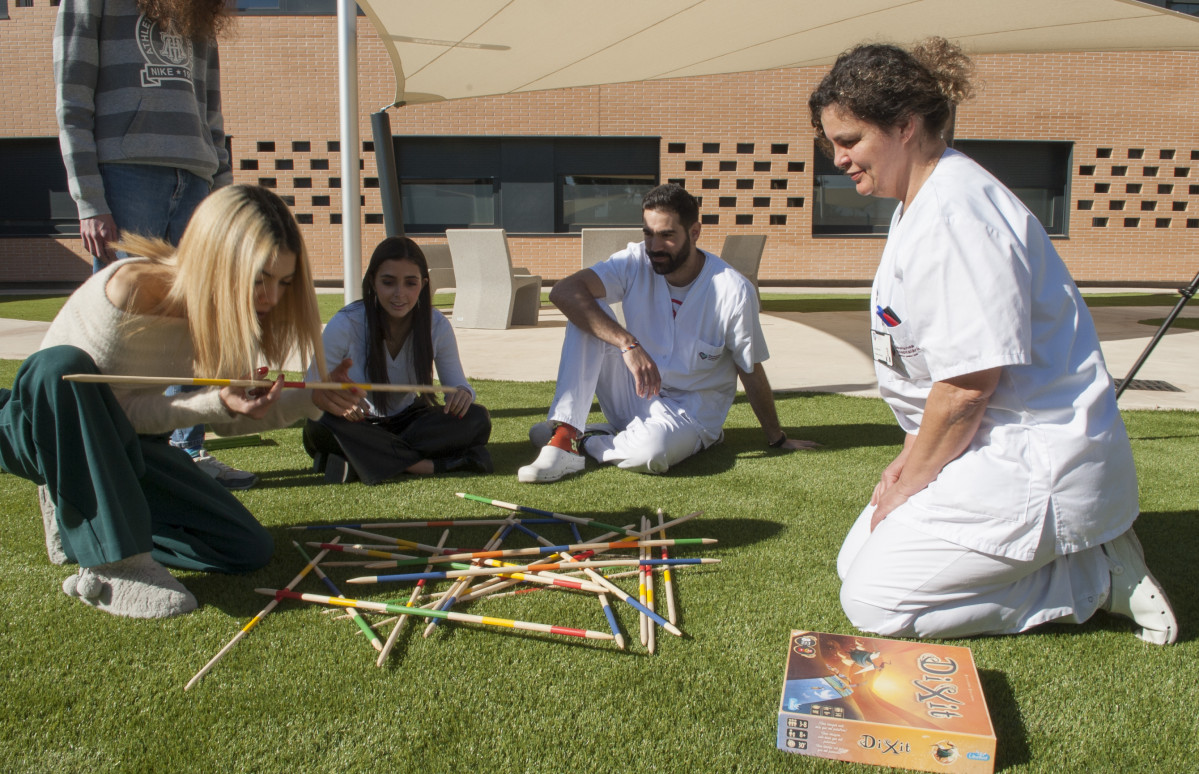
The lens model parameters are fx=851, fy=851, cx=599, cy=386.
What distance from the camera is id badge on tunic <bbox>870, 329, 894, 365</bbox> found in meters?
2.08

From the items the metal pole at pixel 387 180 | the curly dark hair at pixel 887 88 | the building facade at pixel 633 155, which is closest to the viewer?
the curly dark hair at pixel 887 88

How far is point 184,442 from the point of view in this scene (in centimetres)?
326

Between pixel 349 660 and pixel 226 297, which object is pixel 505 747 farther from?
pixel 226 297

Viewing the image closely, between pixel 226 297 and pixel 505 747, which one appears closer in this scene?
pixel 505 747

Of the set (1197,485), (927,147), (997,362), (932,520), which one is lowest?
(1197,485)

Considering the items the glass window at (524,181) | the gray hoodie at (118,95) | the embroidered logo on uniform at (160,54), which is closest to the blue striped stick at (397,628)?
the gray hoodie at (118,95)

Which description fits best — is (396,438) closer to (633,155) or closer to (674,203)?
(674,203)

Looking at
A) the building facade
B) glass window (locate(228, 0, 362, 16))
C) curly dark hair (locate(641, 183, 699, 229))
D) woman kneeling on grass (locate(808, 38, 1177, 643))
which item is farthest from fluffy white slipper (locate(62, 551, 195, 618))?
glass window (locate(228, 0, 362, 16))

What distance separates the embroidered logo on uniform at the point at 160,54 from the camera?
3.03 metres

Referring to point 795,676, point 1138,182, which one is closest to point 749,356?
point 795,676

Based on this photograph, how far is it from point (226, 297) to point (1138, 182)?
1651 cm

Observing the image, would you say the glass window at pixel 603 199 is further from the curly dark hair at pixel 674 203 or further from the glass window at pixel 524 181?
the curly dark hair at pixel 674 203

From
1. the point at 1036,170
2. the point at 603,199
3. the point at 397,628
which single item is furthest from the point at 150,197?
the point at 1036,170

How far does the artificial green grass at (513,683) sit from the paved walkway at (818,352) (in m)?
2.97
